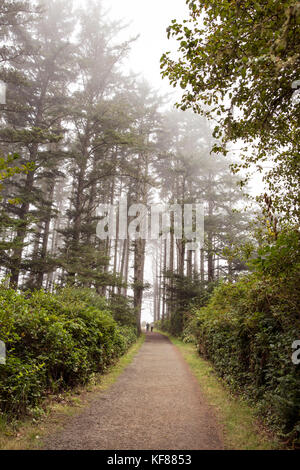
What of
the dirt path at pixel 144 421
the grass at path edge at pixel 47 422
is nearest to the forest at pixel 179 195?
the grass at path edge at pixel 47 422

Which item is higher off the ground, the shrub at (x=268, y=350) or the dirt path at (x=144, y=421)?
the shrub at (x=268, y=350)

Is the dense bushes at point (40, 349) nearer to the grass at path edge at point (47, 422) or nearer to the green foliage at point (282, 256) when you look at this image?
the grass at path edge at point (47, 422)

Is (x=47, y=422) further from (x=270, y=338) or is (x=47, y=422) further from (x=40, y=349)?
(x=270, y=338)

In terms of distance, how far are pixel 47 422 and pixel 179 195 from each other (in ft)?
77.8

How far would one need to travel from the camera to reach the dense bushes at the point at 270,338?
11.8 ft

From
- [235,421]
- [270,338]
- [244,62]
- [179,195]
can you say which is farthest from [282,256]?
[179,195]

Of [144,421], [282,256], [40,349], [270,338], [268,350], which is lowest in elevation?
[144,421]

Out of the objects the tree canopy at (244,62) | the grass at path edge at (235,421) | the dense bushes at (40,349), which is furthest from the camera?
the dense bushes at (40,349)

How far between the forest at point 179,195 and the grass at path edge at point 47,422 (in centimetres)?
19

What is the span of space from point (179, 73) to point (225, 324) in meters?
6.27

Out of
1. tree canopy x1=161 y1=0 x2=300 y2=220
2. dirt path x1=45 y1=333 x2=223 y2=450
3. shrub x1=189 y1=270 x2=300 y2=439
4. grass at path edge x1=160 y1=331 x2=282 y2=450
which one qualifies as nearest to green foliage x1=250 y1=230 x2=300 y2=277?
shrub x1=189 y1=270 x2=300 y2=439

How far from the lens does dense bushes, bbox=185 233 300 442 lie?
3.59 m

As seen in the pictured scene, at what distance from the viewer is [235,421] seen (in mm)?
4570

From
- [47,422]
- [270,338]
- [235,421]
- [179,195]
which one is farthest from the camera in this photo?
[179,195]
